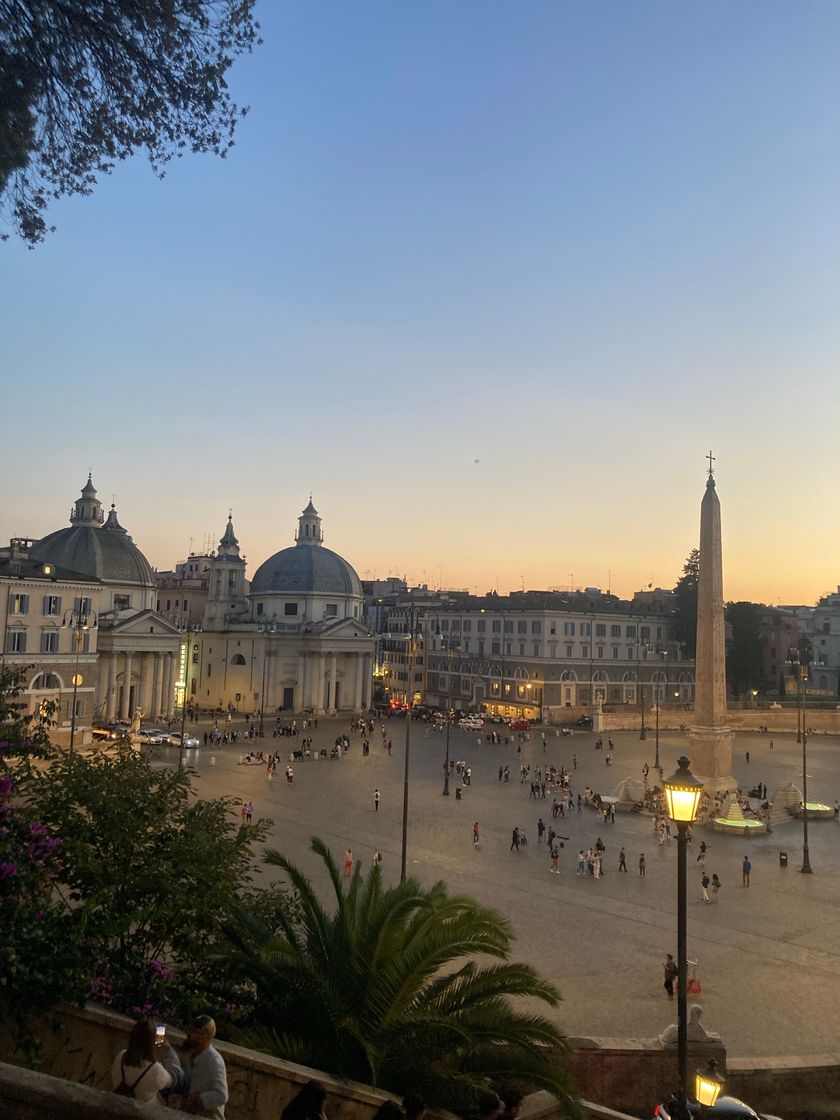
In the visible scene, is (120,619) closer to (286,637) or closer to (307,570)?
(286,637)

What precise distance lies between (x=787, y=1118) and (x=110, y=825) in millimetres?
9401

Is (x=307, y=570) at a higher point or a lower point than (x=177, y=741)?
higher

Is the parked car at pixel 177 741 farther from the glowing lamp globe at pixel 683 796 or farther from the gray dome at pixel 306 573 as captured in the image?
the glowing lamp globe at pixel 683 796

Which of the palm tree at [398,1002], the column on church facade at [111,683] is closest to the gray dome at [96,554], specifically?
the column on church facade at [111,683]

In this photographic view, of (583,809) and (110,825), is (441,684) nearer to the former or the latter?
(583,809)

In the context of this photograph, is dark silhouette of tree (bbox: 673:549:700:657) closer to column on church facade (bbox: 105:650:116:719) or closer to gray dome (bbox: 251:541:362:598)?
gray dome (bbox: 251:541:362:598)

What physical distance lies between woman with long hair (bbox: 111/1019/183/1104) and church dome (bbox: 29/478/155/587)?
58.8 metres

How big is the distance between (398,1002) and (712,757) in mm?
29281

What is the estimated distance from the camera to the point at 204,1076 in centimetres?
609

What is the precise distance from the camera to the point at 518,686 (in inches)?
2795

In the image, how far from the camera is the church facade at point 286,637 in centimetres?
7288

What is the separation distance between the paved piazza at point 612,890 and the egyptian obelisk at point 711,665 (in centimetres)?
404

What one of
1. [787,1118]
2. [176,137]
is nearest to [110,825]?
[176,137]

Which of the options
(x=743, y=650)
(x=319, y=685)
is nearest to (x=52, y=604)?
(x=319, y=685)
